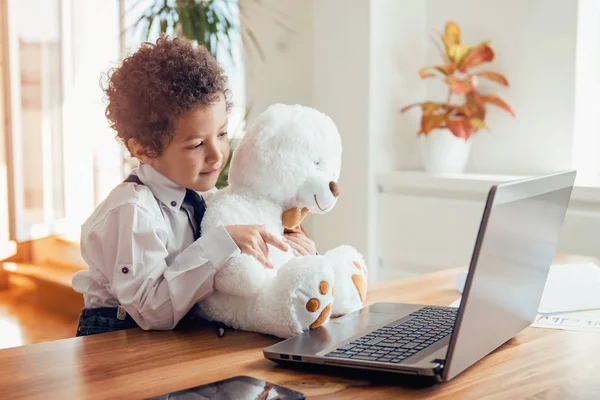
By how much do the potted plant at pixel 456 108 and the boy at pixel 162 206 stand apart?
1.49 meters

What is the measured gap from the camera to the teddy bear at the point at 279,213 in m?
1.11

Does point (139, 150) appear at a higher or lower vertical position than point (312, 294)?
higher

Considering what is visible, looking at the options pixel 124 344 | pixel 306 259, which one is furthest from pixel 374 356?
pixel 124 344

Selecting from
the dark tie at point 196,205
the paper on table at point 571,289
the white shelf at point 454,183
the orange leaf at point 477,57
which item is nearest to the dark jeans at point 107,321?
the dark tie at point 196,205

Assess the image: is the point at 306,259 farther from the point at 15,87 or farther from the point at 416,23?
the point at 15,87

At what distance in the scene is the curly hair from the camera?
1.16 m

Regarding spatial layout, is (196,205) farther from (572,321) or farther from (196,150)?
(572,321)

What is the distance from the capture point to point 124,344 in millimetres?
1104

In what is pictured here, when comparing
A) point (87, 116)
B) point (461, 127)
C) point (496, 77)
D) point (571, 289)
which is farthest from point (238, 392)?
point (87, 116)

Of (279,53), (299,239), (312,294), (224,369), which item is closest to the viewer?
(224,369)

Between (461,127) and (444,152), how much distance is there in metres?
0.11

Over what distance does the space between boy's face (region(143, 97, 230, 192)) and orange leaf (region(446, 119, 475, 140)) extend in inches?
59.3

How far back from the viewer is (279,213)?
127 cm

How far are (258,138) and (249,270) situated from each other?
233 millimetres
